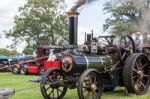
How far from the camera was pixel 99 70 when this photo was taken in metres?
8.98

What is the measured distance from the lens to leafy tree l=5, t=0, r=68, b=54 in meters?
36.4

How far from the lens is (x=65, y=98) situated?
9273mm

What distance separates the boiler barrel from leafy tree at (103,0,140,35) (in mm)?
18106

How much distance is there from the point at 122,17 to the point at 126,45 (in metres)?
20.4

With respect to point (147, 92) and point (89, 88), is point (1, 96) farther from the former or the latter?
point (147, 92)

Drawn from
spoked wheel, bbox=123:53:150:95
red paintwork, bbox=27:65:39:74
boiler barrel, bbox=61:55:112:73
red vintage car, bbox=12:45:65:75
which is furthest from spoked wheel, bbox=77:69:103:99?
red paintwork, bbox=27:65:39:74

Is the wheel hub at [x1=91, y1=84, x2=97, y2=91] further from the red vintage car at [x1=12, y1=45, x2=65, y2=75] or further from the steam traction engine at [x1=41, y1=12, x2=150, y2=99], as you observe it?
the red vintage car at [x1=12, y1=45, x2=65, y2=75]

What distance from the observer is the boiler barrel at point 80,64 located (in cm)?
849

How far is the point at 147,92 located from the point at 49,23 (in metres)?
27.1

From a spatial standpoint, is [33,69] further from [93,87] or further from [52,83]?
[93,87]

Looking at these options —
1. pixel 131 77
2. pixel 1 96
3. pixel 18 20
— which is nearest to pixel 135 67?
pixel 131 77

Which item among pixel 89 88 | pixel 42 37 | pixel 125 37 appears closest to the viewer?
pixel 89 88

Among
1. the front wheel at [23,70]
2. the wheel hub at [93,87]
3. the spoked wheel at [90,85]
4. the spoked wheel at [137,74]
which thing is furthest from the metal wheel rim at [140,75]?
the front wheel at [23,70]

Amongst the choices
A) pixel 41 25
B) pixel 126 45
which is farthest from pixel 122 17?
pixel 126 45
